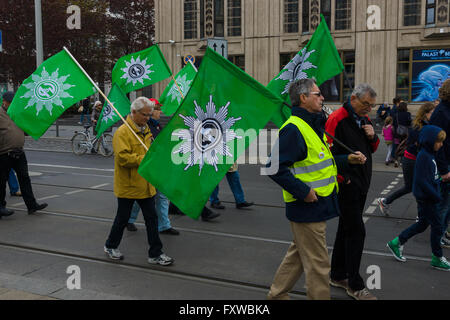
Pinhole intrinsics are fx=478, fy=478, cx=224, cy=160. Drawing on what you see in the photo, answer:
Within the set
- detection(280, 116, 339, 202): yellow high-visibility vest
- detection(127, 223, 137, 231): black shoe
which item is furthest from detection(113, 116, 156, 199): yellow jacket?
detection(280, 116, 339, 202): yellow high-visibility vest

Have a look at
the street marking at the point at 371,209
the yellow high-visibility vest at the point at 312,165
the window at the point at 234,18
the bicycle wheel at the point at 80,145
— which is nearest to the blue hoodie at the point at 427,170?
the yellow high-visibility vest at the point at 312,165

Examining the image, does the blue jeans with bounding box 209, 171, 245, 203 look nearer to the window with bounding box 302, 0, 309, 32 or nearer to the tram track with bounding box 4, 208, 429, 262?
the tram track with bounding box 4, 208, 429, 262

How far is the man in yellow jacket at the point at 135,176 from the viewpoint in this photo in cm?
514

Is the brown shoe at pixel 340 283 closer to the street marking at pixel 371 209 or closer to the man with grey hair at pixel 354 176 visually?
the man with grey hair at pixel 354 176

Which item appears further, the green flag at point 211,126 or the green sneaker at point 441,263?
the green sneaker at point 441,263

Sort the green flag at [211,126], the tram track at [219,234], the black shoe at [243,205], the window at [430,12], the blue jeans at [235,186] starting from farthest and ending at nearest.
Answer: the window at [430,12]
the black shoe at [243,205]
the blue jeans at [235,186]
the tram track at [219,234]
the green flag at [211,126]

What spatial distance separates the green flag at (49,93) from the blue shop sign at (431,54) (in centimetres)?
2627

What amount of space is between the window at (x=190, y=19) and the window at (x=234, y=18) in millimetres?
2651

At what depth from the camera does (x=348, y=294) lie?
4.38m

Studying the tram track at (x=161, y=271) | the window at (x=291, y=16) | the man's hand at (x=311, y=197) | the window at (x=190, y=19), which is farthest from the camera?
the window at (x=190, y=19)

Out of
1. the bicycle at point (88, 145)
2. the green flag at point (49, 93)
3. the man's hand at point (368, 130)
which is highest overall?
the green flag at point (49, 93)

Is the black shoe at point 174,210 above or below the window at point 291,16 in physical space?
below

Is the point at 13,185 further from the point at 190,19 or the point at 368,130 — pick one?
the point at 190,19
